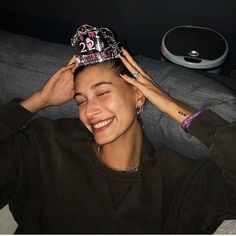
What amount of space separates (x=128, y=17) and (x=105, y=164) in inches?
67.1

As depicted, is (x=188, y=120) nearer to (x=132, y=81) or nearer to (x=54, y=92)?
(x=132, y=81)

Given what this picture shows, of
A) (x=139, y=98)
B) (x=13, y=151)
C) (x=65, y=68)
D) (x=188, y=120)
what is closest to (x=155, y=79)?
(x=139, y=98)

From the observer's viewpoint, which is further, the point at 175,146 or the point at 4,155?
the point at 175,146

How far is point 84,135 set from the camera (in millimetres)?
1980

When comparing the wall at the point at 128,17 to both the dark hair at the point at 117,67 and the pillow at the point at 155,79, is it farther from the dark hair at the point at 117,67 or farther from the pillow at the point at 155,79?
the dark hair at the point at 117,67

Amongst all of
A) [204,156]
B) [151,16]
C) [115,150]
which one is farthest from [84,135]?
[151,16]

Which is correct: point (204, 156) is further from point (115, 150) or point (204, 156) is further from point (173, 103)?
point (115, 150)

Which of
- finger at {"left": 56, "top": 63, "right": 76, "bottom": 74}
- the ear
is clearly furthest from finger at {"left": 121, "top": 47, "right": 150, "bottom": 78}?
finger at {"left": 56, "top": 63, "right": 76, "bottom": 74}

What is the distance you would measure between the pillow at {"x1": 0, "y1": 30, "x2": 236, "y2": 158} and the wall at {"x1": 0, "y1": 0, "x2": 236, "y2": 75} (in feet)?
3.38

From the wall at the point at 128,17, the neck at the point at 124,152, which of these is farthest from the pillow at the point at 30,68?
the wall at the point at 128,17

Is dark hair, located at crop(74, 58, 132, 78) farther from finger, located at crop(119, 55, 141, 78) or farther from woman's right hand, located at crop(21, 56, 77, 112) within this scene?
woman's right hand, located at crop(21, 56, 77, 112)

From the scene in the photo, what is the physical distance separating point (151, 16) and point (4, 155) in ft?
6.14

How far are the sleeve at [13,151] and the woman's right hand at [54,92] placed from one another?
0.23ft

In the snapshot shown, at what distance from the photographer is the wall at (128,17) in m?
2.81
